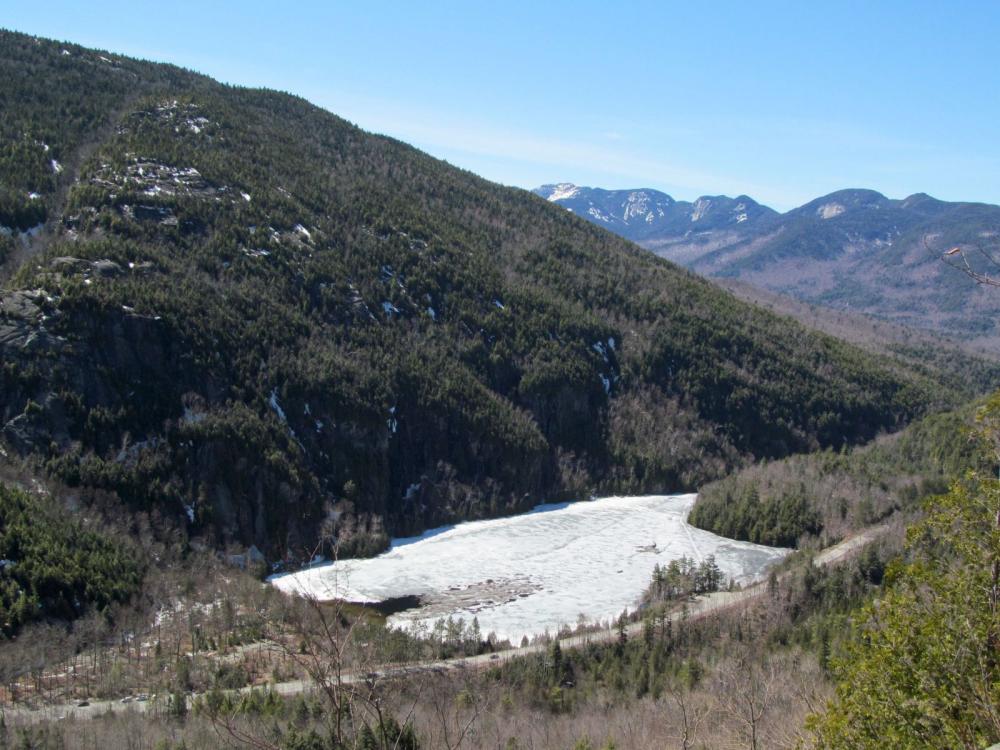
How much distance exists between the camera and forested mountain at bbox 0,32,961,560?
230ft

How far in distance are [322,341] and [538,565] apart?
1266 inches

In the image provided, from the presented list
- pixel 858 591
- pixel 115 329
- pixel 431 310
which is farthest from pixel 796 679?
pixel 431 310

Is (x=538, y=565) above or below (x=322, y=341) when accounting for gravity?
below

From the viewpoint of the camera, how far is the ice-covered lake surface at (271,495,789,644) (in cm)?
6625

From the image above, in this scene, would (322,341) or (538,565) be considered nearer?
(538,565)

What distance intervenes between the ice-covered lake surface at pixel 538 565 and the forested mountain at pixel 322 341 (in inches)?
152

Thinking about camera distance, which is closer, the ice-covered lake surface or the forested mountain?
the ice-covered lake surface

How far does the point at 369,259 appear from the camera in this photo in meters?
107

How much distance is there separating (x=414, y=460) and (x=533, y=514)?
1399 centimetres

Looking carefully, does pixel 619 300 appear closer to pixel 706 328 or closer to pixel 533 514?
pixel 706 328

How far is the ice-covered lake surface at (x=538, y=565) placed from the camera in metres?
66.2

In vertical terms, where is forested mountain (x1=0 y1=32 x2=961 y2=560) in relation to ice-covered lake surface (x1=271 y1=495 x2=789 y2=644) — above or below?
above

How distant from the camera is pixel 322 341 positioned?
90062 millimetres

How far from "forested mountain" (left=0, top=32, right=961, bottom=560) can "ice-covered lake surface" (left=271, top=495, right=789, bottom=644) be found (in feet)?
12.6
